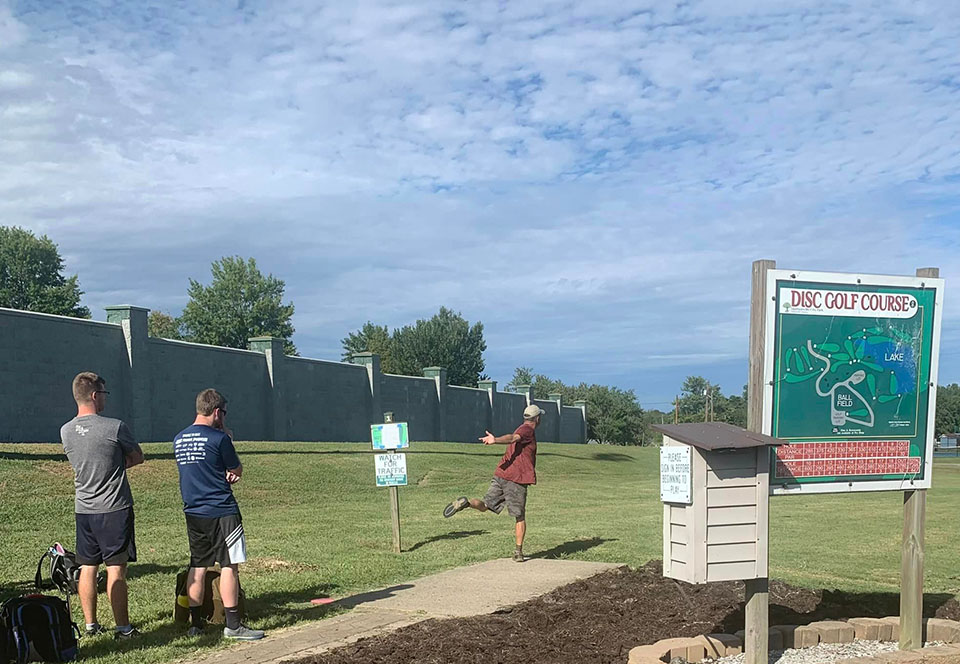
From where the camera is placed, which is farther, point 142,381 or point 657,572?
point 142,381

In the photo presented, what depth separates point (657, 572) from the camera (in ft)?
31.5

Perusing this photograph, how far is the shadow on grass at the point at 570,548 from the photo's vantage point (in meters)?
11.5

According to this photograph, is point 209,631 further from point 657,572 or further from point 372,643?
point 657,572

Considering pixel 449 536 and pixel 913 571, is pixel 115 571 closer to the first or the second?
pixel 913 571

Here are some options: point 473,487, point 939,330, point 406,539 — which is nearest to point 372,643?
point 939,330

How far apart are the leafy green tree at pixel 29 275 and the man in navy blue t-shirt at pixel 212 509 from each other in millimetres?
64582

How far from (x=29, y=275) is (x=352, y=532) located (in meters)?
61.2

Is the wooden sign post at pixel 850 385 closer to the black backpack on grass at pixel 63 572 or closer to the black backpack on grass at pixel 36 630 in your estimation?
the black backpack on grass at pixel 36 630

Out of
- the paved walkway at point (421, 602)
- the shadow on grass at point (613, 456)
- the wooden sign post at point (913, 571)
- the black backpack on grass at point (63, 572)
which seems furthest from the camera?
the shadow on grass at point (613, 456)

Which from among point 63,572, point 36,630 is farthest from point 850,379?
point 63,572

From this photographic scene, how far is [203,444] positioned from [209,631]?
1.44m

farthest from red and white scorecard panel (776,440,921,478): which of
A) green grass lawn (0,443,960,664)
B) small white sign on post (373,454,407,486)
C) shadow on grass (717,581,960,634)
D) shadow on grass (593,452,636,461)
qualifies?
shadow on grass (593,452,636,461)

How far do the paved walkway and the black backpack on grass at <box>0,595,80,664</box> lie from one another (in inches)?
36.0

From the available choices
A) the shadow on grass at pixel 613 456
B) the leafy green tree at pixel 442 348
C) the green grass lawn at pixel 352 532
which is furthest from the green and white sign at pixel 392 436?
the leafy green tree at pixel 442 348
